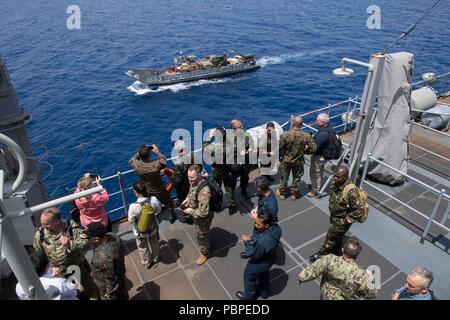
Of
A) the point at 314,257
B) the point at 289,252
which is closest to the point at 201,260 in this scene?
the point at 289,252

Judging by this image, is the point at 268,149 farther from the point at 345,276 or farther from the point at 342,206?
the point at 345,276

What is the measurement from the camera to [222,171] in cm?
869

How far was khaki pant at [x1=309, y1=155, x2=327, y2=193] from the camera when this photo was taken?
9.36 meters

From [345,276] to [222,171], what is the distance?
4.52 meters

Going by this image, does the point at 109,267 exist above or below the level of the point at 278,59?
above

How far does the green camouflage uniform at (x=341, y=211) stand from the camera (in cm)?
655

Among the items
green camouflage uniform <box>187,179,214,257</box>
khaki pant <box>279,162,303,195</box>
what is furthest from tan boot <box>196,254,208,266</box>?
khaki pant <box>279,162,303,195</box>

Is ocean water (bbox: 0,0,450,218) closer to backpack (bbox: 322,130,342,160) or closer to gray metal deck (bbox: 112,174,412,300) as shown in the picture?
gray metal deck (bbox: 112,174,412,300)

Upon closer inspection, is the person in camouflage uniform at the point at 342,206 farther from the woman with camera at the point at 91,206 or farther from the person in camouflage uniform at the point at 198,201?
the woman with camera at the point at 91,206

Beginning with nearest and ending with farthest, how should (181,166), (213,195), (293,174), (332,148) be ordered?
(213,195) → (181,166) → (332,148) → (293,174)

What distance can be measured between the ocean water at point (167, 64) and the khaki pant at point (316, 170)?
8.09 m

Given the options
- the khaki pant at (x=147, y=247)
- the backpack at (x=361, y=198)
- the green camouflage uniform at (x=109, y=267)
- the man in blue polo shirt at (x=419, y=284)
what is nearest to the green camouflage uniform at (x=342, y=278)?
the man in blue polo shirt at (x=419, y=284)

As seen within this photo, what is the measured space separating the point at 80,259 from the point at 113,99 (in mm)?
38201

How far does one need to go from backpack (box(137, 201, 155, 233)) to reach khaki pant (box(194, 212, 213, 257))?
987mm
